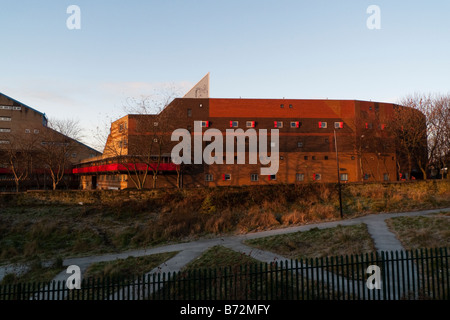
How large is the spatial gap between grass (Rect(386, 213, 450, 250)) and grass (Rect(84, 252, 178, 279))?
36.3 ft

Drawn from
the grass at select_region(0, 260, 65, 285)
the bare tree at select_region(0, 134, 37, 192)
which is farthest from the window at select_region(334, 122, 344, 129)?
the bare tree at select_region(0, 134, 37, 192)

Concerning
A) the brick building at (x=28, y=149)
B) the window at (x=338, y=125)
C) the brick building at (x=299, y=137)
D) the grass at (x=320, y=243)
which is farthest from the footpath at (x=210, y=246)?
the brick building at (x=28, y=149)

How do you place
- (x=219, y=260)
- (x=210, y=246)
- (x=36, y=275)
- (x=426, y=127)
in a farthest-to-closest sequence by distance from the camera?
(x=426, y=127), (x=210, y=246), (x=219, y=260), (x=36, y=275)

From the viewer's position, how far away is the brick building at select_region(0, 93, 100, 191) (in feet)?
132

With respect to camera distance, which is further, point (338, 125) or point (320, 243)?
point (338, 125)

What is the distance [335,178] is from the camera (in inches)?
1666

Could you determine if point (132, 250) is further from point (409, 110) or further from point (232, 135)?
point (409, 110)

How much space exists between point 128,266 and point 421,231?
1395cm

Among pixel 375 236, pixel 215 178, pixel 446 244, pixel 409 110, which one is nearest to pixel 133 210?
pixel 215 178

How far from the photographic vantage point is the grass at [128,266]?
1170 cm

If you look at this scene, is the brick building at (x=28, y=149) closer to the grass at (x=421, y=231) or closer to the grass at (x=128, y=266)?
the grass at (x=128, y=266)

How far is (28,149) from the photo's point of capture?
40625 millimetres

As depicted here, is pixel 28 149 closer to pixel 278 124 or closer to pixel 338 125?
pixel 278 124

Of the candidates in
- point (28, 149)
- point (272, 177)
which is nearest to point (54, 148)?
point (28, 149)
